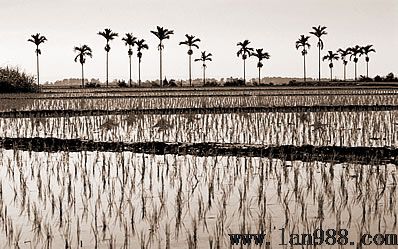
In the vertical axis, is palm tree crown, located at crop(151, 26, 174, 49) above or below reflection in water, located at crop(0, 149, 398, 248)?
above

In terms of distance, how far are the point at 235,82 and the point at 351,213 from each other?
5928cm

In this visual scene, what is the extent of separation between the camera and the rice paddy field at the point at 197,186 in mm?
5715

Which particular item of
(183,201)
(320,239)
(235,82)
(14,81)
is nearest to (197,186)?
(183,201)

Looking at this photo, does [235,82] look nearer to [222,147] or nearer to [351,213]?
[222,147]

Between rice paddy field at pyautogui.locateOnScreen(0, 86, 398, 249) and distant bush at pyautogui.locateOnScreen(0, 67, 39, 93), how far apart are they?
82.6 ft

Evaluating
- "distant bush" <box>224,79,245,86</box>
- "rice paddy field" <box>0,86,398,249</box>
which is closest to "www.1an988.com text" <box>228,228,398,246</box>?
"rice paddy field" <box>0,86,398,249</box>

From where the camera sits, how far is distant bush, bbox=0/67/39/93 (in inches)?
1559

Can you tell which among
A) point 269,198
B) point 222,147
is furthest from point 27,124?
point 269,198

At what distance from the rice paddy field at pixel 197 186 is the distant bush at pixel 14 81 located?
82.6ft

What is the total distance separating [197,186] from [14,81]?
3441cm

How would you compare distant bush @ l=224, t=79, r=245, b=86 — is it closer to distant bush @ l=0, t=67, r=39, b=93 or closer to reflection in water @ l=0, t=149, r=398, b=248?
distant bush @ l=0, t=67, r=39, b=93

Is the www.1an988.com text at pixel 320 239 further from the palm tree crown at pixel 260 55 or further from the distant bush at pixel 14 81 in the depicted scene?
the palm tree crown at pixel 260 55

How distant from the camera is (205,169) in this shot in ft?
30.8

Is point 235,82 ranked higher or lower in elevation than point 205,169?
higher
